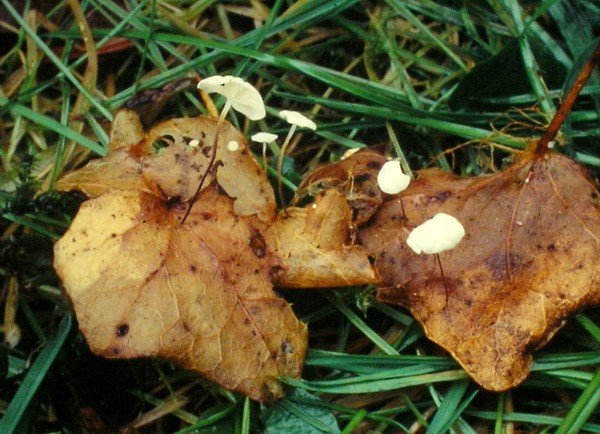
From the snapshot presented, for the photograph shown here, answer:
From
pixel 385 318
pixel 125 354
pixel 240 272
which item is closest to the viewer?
pixel 125 354

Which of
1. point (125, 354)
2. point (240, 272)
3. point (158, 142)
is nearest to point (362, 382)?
point (240, 272)

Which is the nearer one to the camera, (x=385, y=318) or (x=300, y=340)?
(x=300, y=340)

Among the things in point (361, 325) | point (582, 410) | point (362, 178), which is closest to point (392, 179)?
point (362, 178)

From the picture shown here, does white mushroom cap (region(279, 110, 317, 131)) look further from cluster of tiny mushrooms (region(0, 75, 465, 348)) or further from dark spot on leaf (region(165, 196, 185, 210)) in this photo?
dark spot on leaf (region(165, 196, 185, 210))

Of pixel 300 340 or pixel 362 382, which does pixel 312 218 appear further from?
pixel 362 382

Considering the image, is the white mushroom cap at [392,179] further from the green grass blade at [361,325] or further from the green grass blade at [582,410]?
the green grass blade at [582,410]

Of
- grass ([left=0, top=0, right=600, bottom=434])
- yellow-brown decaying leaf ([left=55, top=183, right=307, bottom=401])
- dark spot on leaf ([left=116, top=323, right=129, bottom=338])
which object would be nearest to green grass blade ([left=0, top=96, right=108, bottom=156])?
grass ([left=0, top=0, right=600, bottom=434])

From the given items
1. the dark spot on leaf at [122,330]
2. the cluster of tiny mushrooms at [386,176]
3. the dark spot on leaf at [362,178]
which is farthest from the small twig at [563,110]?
the dark spot on leaf at [122,330]
